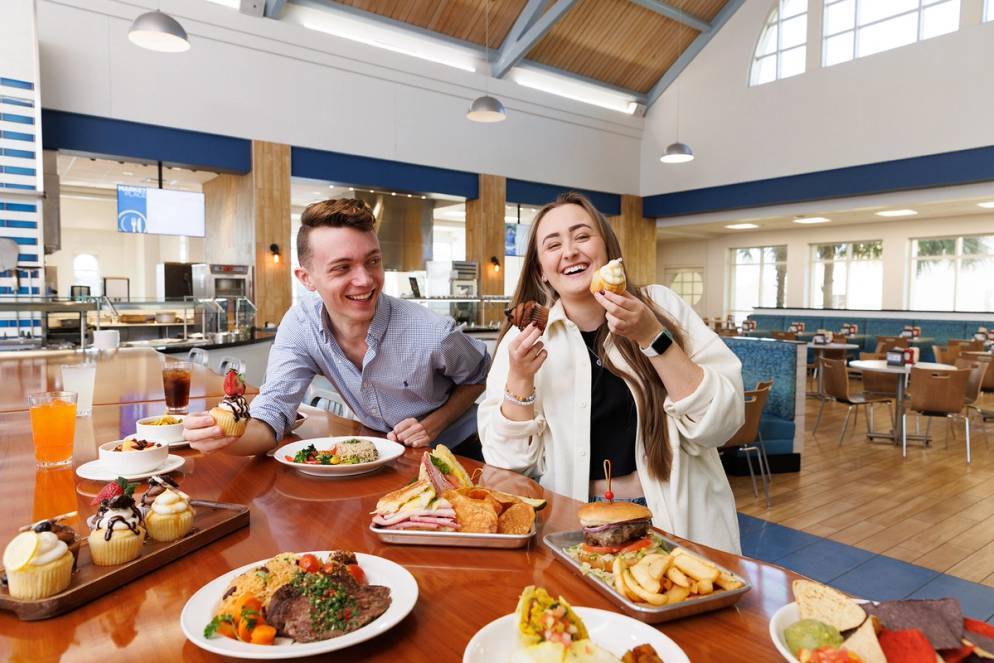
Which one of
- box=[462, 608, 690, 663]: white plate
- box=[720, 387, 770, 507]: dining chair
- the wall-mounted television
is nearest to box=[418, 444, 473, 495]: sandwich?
box=[462, 608, 690, 663]: white plate

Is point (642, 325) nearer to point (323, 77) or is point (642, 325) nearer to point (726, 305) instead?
point (323, 77)

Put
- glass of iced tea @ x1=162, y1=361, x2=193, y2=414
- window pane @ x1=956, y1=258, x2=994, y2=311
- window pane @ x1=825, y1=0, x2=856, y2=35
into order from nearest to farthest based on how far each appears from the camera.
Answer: glass of iced tea @ x1=162, y1=361, x2=193, y2=414 → window pane @ x1=825, y1=0, x2=856, y2=35 → window pane @ x1=956, y1=258, x2=994, y2=311

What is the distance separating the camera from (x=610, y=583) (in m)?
0.86

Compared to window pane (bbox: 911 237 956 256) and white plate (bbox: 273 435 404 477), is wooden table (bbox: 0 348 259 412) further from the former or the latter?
window pane (bbox: 911 237 956 256)

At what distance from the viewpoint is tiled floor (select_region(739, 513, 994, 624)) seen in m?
2.87

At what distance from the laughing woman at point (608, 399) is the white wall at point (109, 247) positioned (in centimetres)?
1621

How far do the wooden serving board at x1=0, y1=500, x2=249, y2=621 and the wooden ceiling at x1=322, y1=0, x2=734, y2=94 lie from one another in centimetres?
999

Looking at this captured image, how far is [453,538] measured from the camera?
1026mm

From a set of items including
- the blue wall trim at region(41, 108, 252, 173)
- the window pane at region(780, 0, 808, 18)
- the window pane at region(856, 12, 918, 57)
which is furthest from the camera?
the window pane at region(780, 0, 808, 18)

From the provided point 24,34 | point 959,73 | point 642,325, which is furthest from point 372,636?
point 959,73

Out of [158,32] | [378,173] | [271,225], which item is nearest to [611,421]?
[158,32]

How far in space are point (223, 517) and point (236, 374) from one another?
1.79ft

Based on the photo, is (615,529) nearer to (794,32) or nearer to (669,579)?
(669,579)

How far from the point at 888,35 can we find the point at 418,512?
12.7m
